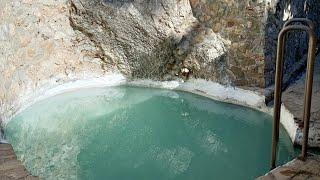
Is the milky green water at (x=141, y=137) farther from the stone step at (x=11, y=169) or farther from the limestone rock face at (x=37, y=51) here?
the stone step at (x=11, y=169)

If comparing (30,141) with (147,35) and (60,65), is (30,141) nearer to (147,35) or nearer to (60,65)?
(60,65)

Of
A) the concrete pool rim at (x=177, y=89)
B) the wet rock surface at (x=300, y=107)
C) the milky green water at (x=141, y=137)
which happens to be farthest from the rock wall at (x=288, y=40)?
the milky green water at (x=141, y=137)

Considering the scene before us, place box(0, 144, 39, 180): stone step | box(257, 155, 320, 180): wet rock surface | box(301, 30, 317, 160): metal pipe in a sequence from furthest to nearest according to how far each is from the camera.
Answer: box(0, 144, 39, 180): stone step
box(257, 155, 320, 180): wet rock surface
box(301, 30, 317, 160): metal pipe

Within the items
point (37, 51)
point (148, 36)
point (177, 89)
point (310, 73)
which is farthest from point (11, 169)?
point (148, 36)

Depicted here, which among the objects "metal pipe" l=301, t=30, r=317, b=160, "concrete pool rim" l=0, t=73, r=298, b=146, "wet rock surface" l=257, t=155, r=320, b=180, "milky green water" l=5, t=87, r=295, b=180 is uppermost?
"metal pipe" l=301, t=30, r=317, b=160

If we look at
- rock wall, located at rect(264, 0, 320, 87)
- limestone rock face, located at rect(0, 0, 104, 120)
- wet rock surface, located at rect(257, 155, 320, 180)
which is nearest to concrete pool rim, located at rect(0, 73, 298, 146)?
limestone rock face, located at rect(0, 0, 104, 120)

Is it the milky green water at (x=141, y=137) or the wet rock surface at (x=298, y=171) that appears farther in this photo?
the milky green water at (x=141, y=137)

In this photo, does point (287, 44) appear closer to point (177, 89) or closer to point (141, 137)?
point (177, 89)

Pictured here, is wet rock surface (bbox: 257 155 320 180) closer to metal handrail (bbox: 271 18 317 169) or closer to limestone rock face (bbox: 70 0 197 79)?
metal handrail (bbox: 271 18 317 169)
